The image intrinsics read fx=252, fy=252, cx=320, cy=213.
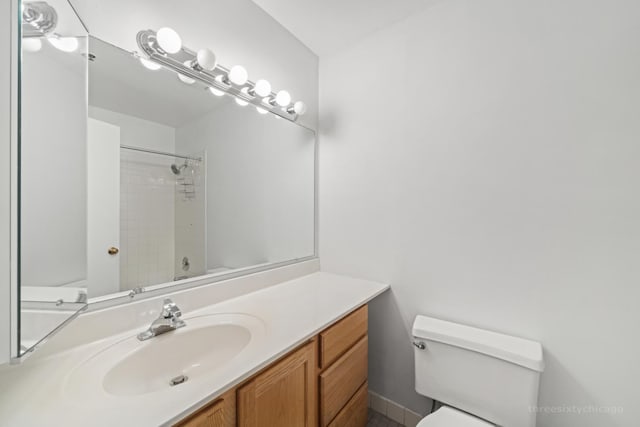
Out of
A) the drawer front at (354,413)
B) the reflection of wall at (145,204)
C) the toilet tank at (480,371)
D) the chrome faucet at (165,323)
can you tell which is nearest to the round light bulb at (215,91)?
the reflection of wall at (145,204)

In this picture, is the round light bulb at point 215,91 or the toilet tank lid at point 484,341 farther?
the round light bulb at point 215,91

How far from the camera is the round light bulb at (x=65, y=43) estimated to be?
0.70 metres

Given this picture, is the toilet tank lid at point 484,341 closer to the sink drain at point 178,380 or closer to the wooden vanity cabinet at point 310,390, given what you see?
the wooden vanity cabinet at point 310,390

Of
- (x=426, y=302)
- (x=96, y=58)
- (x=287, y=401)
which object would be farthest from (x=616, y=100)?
(x=96, y=58)

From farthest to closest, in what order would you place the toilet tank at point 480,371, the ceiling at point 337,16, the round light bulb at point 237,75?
the ceiling at point 337,16 → the round light bulb at point 237,75 → the toilet tank at point 480,371

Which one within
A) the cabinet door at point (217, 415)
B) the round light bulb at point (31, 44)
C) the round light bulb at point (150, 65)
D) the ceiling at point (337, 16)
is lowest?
the cabinet door at point (217, 415)

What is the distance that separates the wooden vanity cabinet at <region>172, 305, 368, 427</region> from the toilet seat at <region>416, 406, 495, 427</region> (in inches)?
14.1

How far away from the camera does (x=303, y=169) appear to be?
1782 millimetres

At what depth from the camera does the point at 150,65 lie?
1.04m

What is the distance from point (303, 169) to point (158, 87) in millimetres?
935

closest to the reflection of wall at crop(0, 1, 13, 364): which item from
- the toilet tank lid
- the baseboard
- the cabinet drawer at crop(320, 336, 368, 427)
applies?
the cabinet drawer at crop(320, 336, 368, 427)

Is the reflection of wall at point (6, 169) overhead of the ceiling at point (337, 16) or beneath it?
beneath

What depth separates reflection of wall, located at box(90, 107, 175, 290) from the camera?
0.98m

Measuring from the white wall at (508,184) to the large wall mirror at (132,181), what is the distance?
63cm
